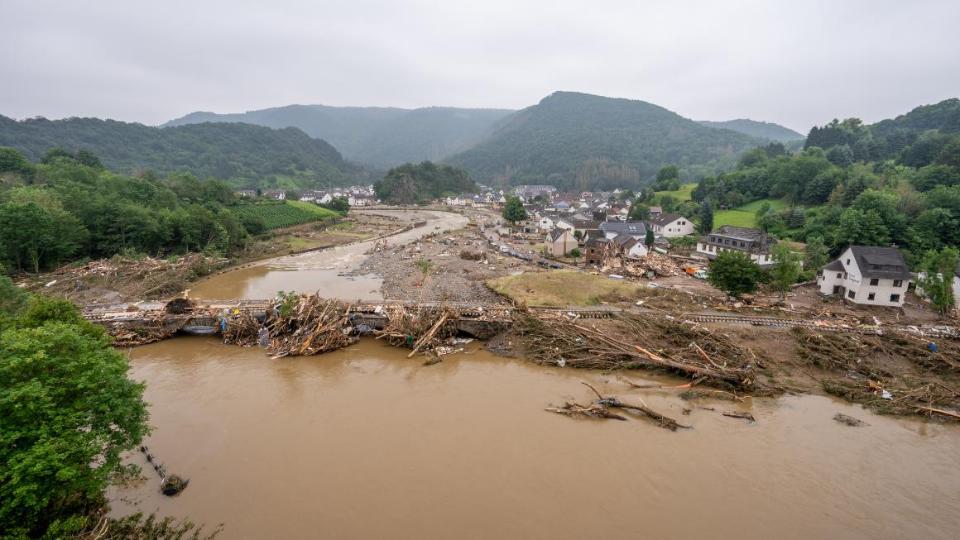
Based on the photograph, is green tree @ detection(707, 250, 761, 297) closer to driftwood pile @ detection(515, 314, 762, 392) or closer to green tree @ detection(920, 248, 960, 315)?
driftwood pile @ detection(515, 314, 762, 392)

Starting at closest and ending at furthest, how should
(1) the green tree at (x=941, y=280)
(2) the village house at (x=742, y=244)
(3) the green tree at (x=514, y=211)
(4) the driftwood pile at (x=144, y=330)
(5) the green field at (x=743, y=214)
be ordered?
(4) the driftwood pile at (x=144, y=330)
(1) the green tree at (x=941, y=280)
(2) the village house at (x=742, y=244)
(5) the green field at (x=743, y=214)
(3) the green tree at (x=514, y=211)

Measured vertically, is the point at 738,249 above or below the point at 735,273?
above

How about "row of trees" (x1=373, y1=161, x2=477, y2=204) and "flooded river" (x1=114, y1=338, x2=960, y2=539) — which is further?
"row of trees" (x1=373, y1=161, x2=477, y2=204)

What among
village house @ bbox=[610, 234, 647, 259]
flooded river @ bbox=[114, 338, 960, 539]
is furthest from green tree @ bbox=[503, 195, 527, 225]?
flooded river @ bbox=[114, 338, 960, 539]

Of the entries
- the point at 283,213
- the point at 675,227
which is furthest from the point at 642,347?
the point at 283,213

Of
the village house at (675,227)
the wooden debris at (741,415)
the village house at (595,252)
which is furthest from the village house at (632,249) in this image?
the wooden debris at (741,415)

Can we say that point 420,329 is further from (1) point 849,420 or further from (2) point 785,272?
(2) point 785,272

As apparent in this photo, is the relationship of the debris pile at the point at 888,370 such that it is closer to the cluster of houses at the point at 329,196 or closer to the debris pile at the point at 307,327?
the debris pile at the point at 307,327
